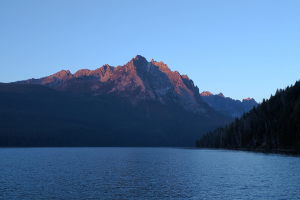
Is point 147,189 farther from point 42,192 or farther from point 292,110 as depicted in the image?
point 292,110

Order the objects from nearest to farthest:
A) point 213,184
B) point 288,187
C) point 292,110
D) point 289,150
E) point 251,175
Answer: point 288,187 < point 213,184 < point 251,175 < point 289,150 < point 292,110

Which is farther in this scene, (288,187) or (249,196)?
(288,187)

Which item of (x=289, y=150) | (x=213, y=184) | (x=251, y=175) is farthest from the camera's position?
(x=289, y=150)

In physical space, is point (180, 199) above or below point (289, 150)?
below

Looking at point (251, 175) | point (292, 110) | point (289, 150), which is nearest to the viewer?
point (251, 175)

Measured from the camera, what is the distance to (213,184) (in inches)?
3147

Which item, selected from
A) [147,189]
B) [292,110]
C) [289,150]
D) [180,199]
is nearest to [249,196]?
[180,199]

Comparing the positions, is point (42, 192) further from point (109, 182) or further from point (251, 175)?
point (251, 175)

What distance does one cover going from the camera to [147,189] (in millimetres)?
74000

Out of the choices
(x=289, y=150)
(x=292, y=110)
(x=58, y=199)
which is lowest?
(x=58, y=199)

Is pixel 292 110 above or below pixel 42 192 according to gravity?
above

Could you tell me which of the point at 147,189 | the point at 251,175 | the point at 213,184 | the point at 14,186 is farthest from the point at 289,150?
the point at 14,186

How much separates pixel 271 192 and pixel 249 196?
5800 millimetres

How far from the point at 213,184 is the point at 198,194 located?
13.2 meters
